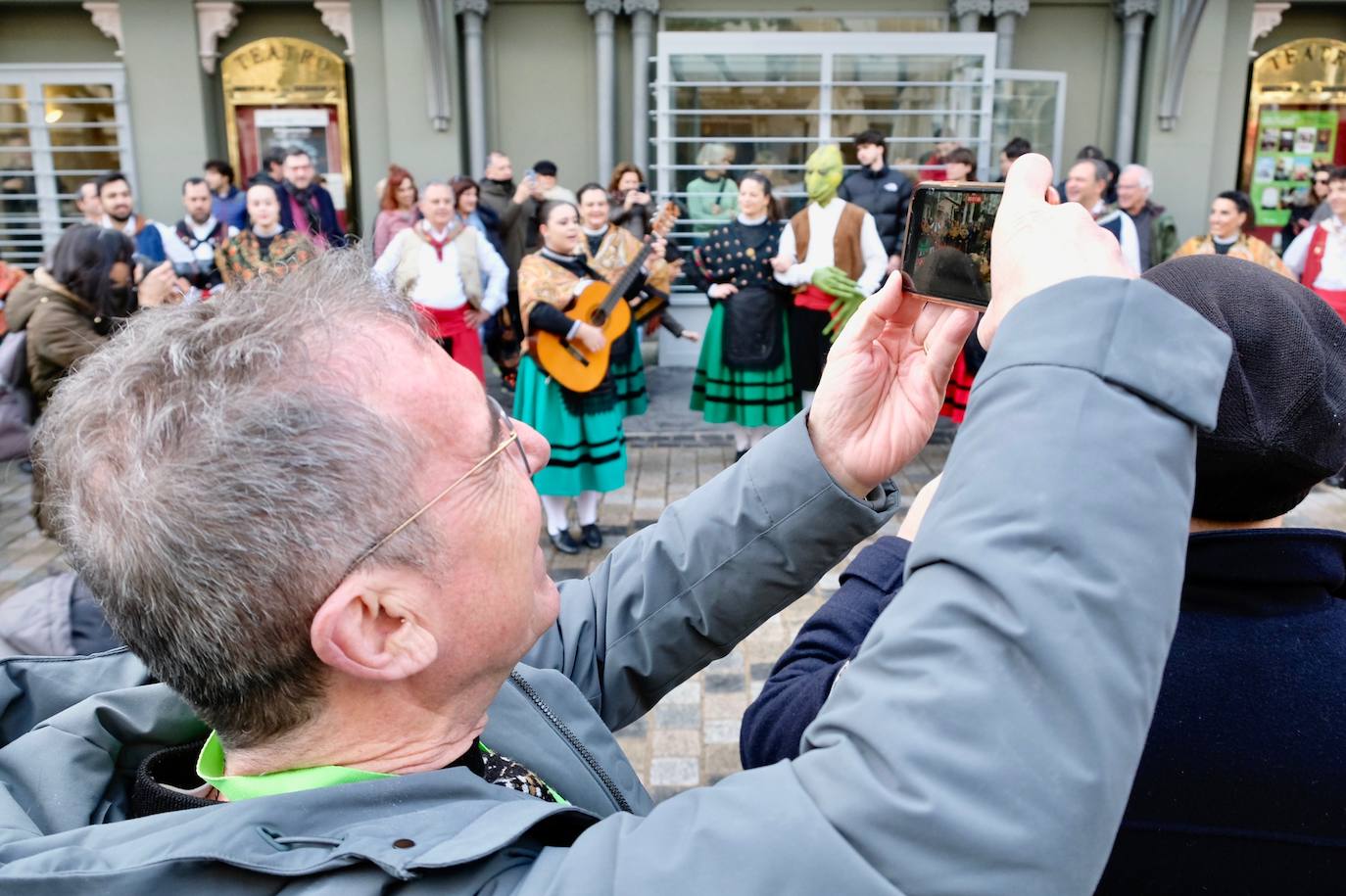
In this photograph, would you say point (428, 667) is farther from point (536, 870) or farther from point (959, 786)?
point (959, 786)

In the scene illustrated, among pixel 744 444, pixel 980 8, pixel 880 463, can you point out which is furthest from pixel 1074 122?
pixel 880 463

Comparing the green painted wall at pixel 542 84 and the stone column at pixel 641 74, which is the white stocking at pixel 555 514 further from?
the green painted wall at pixel 542 84

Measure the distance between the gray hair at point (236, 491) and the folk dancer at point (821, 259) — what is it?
5.95 meters

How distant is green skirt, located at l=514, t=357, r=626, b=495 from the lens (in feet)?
17.8

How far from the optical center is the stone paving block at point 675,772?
3363mm

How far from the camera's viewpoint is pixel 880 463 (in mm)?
1235

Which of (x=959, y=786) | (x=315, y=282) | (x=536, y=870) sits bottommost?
(x=536, y=870)

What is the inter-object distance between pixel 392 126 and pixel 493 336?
14.6 feet

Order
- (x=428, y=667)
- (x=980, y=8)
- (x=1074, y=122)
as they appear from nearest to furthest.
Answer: (x=428, y=667) → (x=980, y=8) → (x=1074, y=122)

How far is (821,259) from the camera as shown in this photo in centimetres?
683

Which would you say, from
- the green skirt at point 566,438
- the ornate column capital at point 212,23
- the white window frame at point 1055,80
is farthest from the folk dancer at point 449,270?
the ornate column capital at point 212,23

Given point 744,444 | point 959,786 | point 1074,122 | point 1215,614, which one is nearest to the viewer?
point 959,786

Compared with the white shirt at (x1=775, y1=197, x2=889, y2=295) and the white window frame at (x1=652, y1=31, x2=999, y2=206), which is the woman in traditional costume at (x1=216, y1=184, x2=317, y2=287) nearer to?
the white shirt at (x1=775, y1=197, x2=889, y2=295)

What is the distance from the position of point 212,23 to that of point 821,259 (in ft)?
25.1
